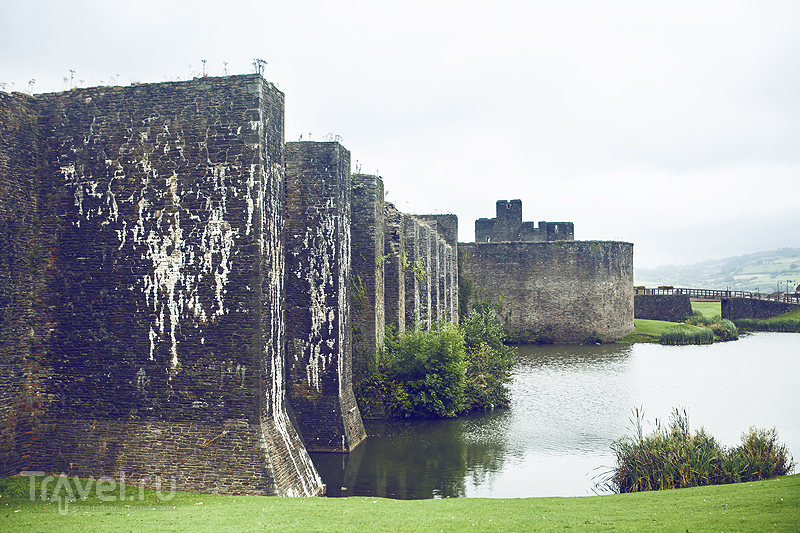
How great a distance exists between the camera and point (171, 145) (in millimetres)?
11648

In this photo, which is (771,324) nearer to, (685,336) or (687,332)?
(687,332)

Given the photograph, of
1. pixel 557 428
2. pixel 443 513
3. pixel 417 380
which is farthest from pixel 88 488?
pixel 557 428

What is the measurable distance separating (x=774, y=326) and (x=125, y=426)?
155 feet

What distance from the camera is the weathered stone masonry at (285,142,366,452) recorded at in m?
15.1

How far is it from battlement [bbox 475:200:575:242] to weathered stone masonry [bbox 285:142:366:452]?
3166 centimetres

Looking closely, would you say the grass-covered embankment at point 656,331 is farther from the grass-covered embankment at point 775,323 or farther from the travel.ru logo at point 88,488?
the travel.ru logo at point 88,488

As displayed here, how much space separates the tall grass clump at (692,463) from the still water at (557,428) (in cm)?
90

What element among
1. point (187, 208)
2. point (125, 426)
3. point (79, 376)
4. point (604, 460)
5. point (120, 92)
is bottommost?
point (604, 460)

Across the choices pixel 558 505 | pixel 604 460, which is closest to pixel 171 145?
pixel 558 505

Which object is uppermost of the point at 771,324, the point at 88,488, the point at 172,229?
the point at 172,229

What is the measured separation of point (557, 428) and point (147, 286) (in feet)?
35.0

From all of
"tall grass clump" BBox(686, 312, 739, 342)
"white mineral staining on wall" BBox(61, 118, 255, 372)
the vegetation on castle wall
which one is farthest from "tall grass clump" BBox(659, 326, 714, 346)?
"white mineral staining on wall" BBox(61, 118, 255, 372)

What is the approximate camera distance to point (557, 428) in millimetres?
17031

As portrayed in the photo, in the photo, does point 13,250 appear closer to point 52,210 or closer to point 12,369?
point 52,210
